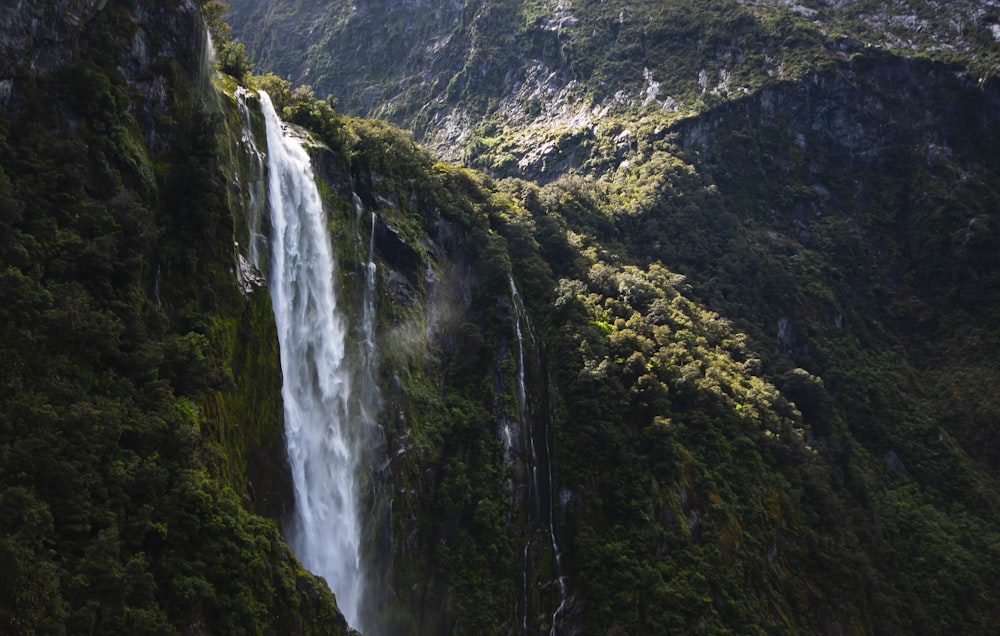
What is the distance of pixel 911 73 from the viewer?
8644 centimetres

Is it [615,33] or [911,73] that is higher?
[615,33]

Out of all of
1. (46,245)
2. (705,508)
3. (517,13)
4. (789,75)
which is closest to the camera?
(46,245)

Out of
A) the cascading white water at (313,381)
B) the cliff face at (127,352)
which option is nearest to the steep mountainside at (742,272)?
the cascading white water at (313,381)

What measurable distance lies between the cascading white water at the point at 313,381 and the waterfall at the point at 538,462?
1084cm

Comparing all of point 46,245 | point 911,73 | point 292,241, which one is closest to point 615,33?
point 911,73

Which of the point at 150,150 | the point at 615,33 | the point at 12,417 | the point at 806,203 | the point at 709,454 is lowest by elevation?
the point at 12,417

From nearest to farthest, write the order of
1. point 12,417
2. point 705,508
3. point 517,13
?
point 12,417
point 705,508
point 517,13

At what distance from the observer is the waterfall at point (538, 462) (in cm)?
4038

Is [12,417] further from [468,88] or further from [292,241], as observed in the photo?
[468,88]

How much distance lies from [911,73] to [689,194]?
32690 millimetres

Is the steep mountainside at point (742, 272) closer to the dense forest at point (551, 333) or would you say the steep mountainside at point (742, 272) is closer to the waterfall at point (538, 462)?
the dense forest at point (551, 333)

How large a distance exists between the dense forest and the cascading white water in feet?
4.49

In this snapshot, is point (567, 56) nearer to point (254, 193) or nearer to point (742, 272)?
point (742, 272)

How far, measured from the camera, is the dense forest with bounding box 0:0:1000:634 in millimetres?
23156
